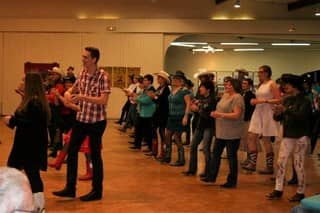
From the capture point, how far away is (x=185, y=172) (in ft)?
24.7

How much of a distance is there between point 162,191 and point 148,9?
11095 mm

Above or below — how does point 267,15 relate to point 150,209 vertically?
above

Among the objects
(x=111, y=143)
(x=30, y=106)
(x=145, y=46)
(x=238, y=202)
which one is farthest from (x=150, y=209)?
(x=145, y=46)

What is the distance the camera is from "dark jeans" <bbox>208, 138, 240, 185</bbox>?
6.50 m

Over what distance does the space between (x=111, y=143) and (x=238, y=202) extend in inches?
208

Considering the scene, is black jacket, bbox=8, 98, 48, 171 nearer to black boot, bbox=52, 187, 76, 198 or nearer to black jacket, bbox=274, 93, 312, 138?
black boot, bbox=52, 187, 76, 198

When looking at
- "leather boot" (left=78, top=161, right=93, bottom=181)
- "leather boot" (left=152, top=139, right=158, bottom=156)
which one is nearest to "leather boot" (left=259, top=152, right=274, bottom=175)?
"leather boot" (left=152, top=139, right=158, bottom=156)

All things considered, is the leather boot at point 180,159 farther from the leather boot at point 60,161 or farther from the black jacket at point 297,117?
the black jacket at point 297,117

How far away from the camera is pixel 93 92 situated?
221 inches

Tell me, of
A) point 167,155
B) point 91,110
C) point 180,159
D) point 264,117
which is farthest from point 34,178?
point 167,155

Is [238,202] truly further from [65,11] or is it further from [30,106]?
[65,11]

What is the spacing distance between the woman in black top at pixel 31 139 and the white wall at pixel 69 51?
1201 cm

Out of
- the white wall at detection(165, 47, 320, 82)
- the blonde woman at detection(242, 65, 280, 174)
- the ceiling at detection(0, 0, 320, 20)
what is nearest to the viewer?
the blonde woman at detection(242, 65, 280, 174)

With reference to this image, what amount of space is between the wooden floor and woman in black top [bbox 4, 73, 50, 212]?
2.21 ft
